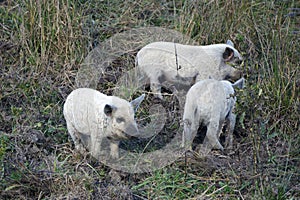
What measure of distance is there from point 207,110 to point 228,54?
0.99 m

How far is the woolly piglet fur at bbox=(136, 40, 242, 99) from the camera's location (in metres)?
5.39

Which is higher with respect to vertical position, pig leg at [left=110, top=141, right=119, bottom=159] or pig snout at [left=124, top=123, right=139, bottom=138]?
pig snout at [left=124, top=123, right=139, bottom=138]

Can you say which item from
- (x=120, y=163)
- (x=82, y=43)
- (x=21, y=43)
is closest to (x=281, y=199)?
(x=120, y=163)

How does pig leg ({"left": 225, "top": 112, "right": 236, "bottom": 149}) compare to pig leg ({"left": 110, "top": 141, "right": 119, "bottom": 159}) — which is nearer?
pig leg ({"left": 110, "top": 141, "right": 119, "bottom": 159})

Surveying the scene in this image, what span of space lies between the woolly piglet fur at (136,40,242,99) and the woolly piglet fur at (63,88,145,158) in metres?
0.81

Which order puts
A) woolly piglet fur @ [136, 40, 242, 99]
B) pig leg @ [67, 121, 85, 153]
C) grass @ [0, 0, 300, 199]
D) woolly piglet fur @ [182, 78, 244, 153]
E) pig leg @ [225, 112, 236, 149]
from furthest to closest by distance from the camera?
woolly piglet fur @ [136, 40, 242, 99]
pig leg @ [225, 112, 236, 149]
pig leg @ [67, 121, 85, 153]
woolly piglet fur @ [182, 78, 244, 153]
grass @ [0, 0, 300, 199]

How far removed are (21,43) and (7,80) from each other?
1.75ft

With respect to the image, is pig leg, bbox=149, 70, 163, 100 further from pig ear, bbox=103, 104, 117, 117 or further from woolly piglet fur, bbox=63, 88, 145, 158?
pig ear, bbox=103, 104, 117, 117

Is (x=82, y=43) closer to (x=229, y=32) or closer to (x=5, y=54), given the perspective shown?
(x=5, y=54)

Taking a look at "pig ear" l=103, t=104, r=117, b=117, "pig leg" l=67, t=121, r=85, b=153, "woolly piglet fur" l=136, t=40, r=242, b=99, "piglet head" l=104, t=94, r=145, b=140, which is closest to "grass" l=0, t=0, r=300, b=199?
"pig leg" l=67, t=121, r=85, b=153

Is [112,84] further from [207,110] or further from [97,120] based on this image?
[207,110]

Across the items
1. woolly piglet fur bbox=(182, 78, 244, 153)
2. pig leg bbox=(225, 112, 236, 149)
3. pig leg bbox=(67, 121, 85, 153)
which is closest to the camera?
woolly piglet fur bbox=(182, 78, 244, 153)

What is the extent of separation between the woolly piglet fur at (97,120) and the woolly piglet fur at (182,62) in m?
0.81

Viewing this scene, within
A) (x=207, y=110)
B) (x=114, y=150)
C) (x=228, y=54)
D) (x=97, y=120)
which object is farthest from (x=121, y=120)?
(x=228, y=54)
